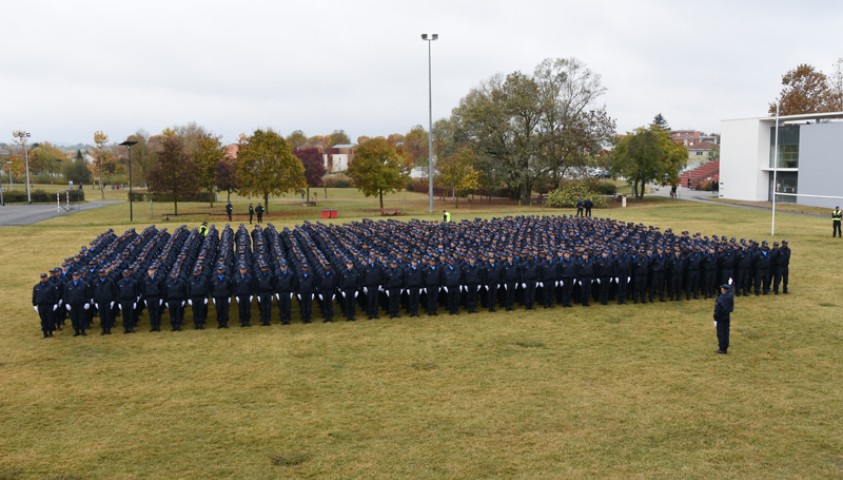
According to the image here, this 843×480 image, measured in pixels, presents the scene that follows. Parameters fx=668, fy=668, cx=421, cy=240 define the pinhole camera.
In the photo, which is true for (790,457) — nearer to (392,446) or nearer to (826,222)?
(392,446)

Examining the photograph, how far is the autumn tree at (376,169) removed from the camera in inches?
1892

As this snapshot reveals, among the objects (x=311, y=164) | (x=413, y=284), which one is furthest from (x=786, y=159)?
(x=413, y=284)

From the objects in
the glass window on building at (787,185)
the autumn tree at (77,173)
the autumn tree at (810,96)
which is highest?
the autumn tree at (810,96)

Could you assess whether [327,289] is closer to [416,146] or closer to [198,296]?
[198,296]

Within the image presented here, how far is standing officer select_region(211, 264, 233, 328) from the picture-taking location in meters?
14.4

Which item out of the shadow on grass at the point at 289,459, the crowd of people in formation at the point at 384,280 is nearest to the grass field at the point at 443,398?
the shadow on grass at the point at 289,459

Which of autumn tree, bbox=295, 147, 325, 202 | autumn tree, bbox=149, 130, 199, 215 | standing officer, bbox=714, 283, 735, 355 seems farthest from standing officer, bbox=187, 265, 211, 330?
autumn tree, bbox=295, 147, 325, 202

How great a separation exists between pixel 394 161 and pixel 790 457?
42.2 metres

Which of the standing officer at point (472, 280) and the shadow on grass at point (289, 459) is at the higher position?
the standing officer at point (472, 280)

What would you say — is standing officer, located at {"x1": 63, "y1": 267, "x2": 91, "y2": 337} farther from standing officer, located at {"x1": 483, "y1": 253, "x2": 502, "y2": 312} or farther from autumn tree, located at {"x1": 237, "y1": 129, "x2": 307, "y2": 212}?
autumn tree, located at {"x1": 237, "y1": 129, "x2": 307, "y2": 212}

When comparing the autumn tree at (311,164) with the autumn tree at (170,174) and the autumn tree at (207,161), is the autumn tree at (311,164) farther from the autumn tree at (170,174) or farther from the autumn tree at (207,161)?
the autumn tree at (170,174)

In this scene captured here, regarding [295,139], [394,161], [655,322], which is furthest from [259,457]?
[295,139]

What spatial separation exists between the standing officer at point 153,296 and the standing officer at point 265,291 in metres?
2.06

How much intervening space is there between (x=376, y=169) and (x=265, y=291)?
34.1m
